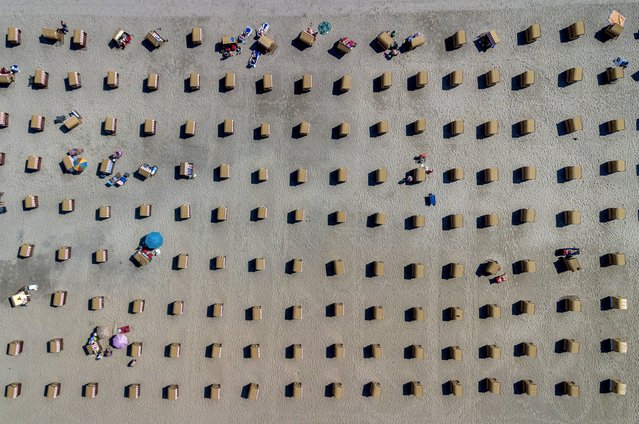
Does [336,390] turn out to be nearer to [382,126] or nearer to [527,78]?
[382,126]

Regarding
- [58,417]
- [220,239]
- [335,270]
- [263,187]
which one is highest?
[263,187]

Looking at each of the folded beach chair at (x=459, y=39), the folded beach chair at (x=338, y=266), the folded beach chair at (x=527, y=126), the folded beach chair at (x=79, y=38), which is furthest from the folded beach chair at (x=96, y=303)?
the folded beach chair at (x=527, y=126)

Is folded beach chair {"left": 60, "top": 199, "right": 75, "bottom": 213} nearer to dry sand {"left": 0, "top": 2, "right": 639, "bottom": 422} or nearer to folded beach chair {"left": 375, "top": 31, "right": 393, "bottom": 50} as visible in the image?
dry sand {"left": 0, "top": 2, "right": 639, "bottom": 422}

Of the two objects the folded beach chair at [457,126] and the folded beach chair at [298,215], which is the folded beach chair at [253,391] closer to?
the folded beach chair at [298,215]

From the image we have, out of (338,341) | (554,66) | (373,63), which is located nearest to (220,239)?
(338,341)

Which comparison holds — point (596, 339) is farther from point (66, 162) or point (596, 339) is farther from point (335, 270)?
point (66, 162)
